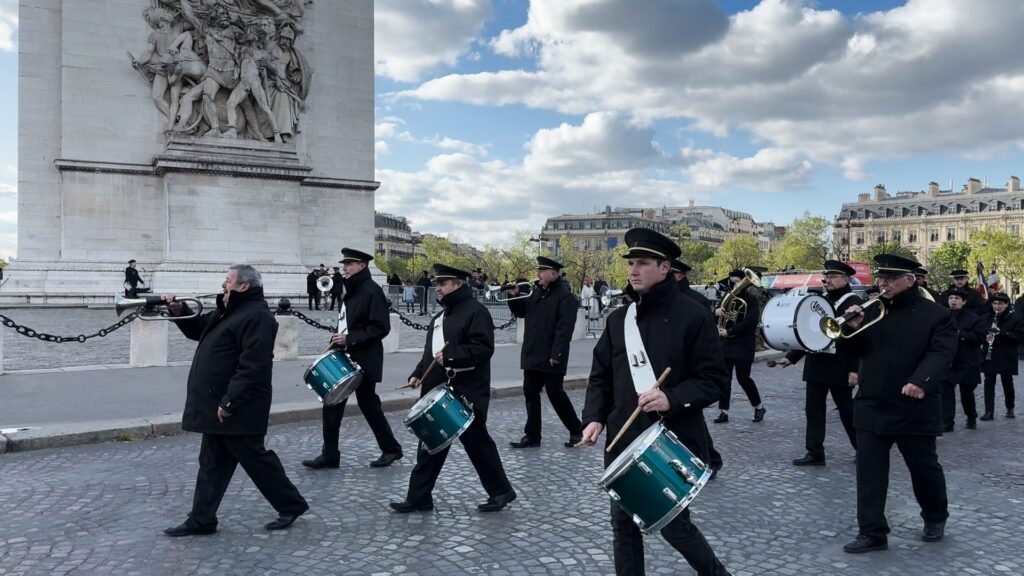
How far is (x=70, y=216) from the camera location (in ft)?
80.2

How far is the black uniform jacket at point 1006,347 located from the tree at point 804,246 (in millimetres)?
81821

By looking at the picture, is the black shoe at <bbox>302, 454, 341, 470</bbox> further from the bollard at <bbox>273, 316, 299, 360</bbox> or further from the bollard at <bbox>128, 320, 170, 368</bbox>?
the bollard at <bbox>273, 316, 299, 360</bbox>

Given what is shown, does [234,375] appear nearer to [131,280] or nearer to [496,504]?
[496,504]

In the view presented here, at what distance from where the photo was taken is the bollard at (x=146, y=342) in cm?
1219

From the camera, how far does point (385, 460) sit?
277 inches

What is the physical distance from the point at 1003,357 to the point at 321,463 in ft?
28.5

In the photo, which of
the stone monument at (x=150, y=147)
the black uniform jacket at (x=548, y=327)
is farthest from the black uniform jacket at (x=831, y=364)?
the stone monument at (x=150, y=147)

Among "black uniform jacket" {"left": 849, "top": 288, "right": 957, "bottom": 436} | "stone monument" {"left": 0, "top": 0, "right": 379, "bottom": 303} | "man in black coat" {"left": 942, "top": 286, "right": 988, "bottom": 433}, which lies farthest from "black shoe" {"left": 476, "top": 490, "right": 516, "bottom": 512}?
"stone monument" {"left": 0, "top": 0, "right": 379, "bottom": 303}

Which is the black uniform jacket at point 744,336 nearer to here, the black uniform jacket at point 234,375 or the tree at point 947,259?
the black uniform jacket at point 234,375

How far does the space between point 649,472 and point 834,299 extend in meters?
4.71

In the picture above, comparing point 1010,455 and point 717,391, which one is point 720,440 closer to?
point 1010,455

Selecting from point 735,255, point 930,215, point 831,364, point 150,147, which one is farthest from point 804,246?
point 831,364

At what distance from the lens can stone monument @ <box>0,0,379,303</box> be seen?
24344 millimetres

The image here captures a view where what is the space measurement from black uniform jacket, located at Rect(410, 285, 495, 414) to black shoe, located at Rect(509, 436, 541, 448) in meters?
2.13
